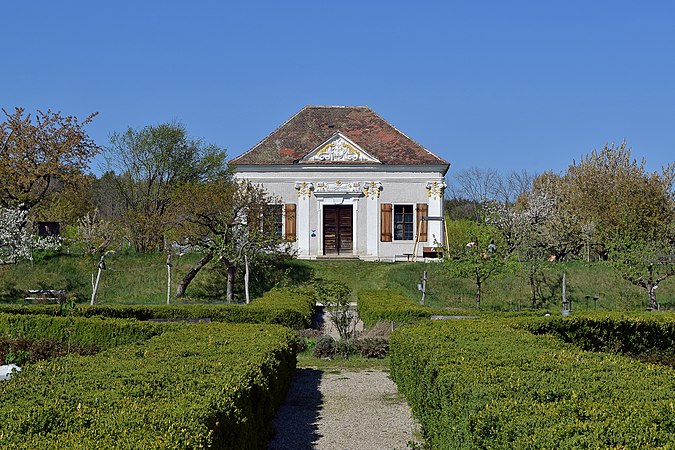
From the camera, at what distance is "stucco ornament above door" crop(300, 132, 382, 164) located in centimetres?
3628

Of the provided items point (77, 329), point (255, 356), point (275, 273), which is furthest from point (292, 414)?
point (275, 273)

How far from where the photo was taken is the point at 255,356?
943 centimetres

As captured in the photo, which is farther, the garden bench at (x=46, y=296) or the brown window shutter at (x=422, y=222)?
the brown window shutter at (x=422, y=222)

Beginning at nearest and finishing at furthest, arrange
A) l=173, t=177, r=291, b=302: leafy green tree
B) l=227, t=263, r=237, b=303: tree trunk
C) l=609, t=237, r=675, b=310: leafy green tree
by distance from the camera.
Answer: l=609, t=237, r=675, b=310: leafy green tree < l=173, t=177, r=291, b=302: leafy green tree < l=227, t=263, r=237, b=303: tree trunk

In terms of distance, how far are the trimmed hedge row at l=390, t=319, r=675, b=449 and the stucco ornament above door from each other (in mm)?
Result: 25711

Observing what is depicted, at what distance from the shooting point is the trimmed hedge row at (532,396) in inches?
209

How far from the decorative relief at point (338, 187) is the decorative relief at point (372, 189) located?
36cm

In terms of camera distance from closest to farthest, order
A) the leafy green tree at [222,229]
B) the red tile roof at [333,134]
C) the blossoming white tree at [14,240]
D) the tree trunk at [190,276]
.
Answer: the blossoming white tree at [14,240]
the leafy green tree at [222,229]
the tree trunk at [190,276]
the red tile roof at [333,134]

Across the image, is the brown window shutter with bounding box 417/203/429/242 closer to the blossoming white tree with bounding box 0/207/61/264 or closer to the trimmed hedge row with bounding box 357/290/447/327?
the trimmed hedge row with bounding box 357/290/447/327

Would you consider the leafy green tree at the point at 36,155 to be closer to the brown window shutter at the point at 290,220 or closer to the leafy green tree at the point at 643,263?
the brown window shutter at the point at 290,220

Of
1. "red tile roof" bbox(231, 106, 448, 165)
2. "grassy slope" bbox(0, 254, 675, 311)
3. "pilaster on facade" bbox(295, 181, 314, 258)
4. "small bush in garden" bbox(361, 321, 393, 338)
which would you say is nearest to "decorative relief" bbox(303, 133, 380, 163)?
"red tile roof" bbox(231, 106, 448, 165)

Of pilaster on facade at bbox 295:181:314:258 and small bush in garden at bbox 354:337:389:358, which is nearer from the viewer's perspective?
small bush in garden at bbox 354:337:389:358

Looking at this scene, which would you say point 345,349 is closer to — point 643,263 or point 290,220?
point 643,263

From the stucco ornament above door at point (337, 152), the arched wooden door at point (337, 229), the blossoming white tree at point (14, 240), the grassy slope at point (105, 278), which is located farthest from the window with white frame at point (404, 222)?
the blossoming white tree at point (14, 240)
